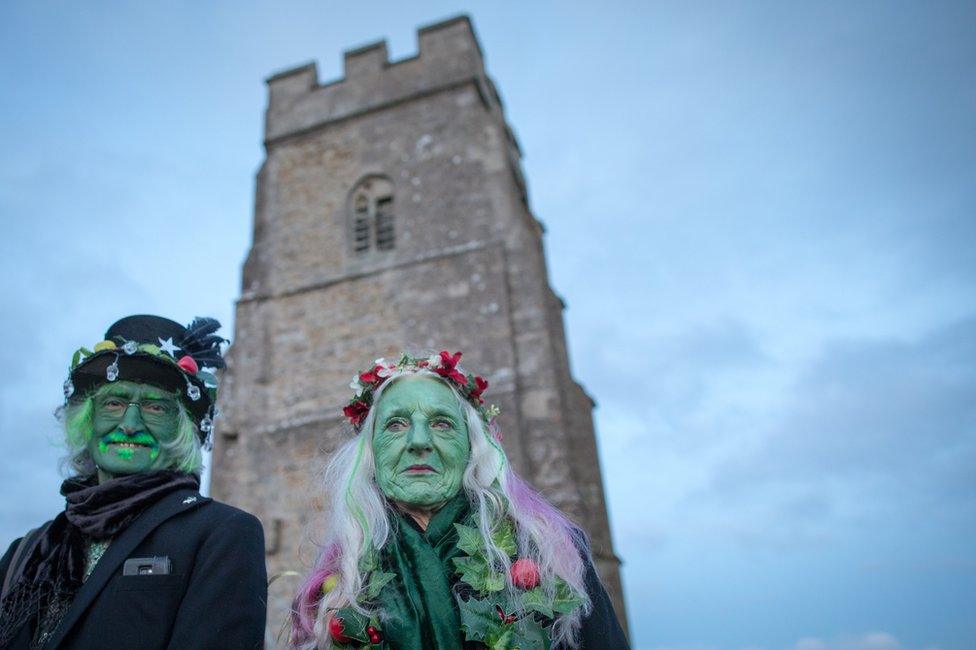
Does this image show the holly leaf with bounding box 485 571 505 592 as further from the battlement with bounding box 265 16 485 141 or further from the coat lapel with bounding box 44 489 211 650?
the battlement with bounding box 265 16 485 141

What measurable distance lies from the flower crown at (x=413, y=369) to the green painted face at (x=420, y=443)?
0.17 ft

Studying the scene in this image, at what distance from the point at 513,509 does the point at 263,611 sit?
829mm

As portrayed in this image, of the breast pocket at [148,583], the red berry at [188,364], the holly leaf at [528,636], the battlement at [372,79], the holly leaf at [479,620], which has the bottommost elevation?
the holly leaf at [528,636]

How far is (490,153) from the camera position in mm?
11523

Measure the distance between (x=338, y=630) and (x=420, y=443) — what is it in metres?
0.61

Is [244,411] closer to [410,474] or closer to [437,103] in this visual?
[437,103]

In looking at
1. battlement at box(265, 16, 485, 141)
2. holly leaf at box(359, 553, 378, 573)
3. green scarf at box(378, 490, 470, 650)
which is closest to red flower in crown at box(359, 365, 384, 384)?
green scarf at box(378, 490, 470, 650)

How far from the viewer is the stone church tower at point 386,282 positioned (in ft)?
31.7

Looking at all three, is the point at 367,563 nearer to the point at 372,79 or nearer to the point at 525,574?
the point at 525,574

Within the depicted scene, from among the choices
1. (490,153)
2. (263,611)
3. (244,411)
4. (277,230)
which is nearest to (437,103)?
(490,153)

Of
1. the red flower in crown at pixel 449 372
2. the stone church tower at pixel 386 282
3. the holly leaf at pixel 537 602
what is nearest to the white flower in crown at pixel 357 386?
the red flower in crown at pixel 449 372

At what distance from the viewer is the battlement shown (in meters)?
12.7

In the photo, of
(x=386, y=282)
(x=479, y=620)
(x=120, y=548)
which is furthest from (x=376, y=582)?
(x=386, y=282)

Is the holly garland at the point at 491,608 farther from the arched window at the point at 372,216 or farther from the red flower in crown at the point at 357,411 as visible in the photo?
the arched window at the point at 372,216
